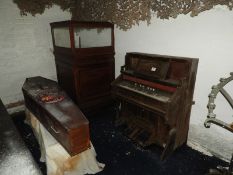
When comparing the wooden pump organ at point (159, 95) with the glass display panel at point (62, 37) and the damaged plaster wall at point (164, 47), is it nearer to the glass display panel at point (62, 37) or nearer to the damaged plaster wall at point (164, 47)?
the damaged plaster wall at point (164, 47)

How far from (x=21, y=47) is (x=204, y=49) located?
3.90 m

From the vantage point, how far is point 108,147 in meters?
3.49

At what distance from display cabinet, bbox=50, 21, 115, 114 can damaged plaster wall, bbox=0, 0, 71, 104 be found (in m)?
0.46

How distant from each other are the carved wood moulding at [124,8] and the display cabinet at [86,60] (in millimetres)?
356

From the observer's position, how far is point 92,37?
Answer: 13.8ft

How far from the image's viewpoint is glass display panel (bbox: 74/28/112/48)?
403 centimetres

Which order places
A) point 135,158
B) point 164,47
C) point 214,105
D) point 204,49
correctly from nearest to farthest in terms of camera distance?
point 214,105
point 204,49
point 135,158
point 164,47

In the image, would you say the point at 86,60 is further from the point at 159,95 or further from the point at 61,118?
the point at 159,95

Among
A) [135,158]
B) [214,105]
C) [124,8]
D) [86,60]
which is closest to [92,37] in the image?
[86,60]

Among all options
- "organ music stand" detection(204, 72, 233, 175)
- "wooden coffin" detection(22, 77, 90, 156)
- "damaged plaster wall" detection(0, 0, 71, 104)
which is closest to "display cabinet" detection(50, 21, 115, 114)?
"damaged plaster wall" detection(0, 0, 71, 104)

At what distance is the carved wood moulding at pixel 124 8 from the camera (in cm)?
281

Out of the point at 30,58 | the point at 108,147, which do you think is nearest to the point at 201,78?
the point at 108,147

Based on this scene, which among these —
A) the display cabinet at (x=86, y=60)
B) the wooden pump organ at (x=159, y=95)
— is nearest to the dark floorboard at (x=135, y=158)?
the wooden pump organ at (x=159, y=95)

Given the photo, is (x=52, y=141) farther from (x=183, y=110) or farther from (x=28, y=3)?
(x=28, y=3)
